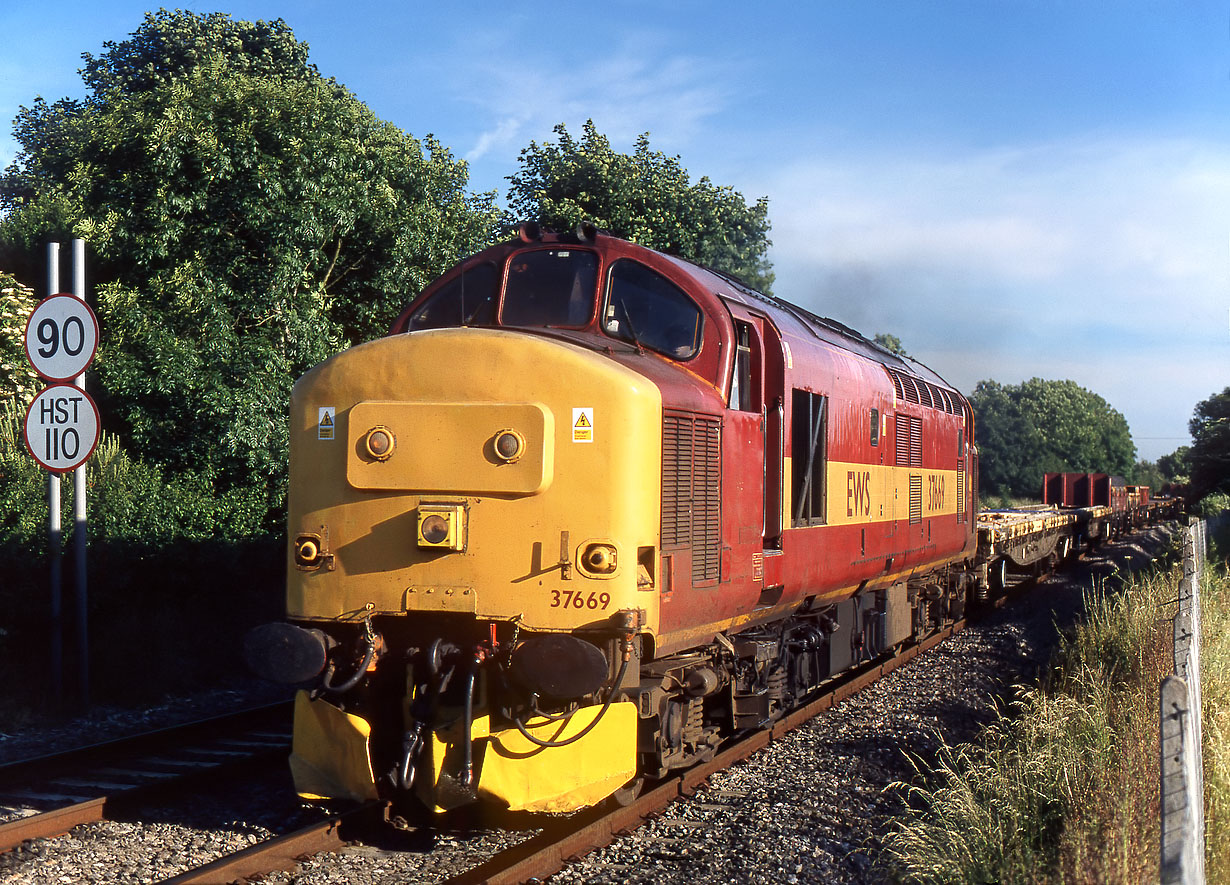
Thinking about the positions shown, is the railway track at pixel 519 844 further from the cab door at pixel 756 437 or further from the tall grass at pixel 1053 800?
the cab door at pixel 756 437

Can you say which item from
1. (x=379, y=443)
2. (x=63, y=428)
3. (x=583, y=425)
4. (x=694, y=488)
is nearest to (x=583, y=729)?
(x=694, y=488)

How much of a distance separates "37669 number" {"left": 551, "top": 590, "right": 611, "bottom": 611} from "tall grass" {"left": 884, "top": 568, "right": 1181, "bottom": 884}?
198cm

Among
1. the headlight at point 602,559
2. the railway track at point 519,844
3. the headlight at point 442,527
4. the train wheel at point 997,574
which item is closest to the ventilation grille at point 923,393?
the railway track at point 519,844

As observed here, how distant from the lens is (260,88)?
50.1 ft

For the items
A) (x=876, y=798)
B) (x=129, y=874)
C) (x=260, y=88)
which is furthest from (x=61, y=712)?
(x=260, y=88)

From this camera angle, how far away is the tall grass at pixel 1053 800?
4930 mm

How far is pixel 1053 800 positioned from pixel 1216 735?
1347 millimetres

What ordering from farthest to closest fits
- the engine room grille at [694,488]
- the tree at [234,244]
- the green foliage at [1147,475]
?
the green foliage at [1147,475] < the tree at [234,244] < the engine room grille at [694,488]

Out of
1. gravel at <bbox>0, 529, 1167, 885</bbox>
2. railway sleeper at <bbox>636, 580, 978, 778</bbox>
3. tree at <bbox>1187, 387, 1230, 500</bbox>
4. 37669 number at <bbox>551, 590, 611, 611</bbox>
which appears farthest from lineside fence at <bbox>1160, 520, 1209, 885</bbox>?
tree at <bbox>1187, 387, 1230, 500</bbox>

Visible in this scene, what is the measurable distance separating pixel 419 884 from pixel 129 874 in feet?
4.99

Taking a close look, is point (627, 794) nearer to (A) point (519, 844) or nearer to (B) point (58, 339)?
(A) point (519, 844)

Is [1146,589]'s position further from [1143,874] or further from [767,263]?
[767,263]

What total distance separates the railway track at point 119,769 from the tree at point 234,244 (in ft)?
17.2

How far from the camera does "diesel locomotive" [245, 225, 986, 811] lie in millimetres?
5715
